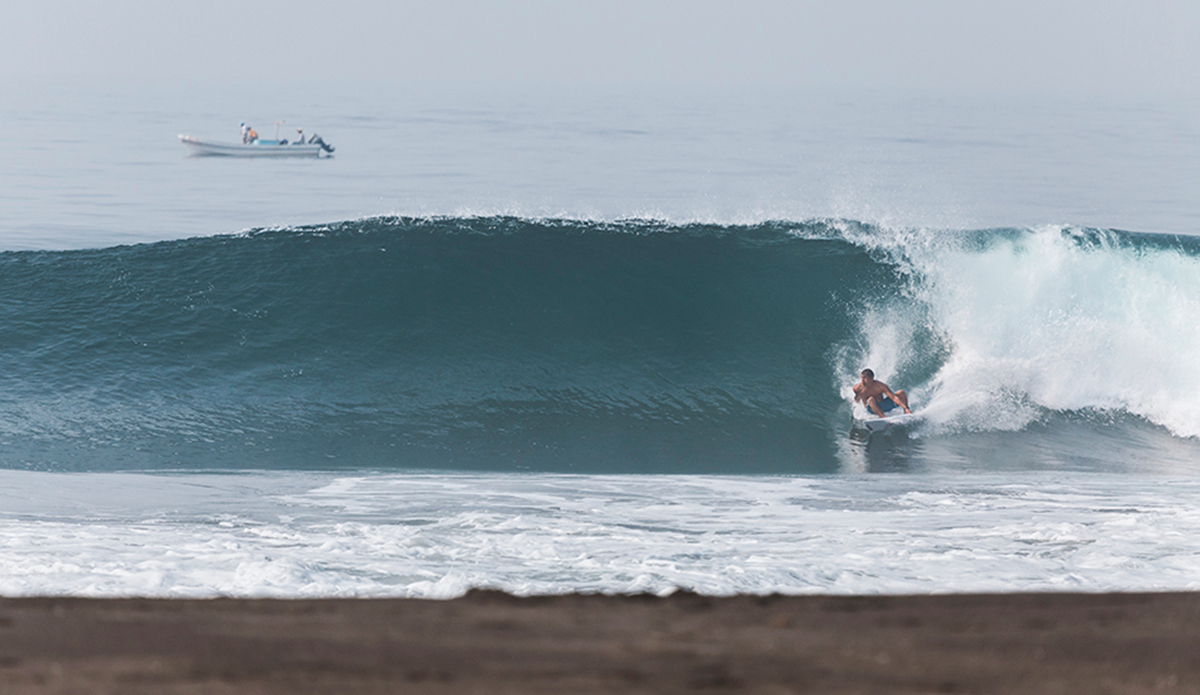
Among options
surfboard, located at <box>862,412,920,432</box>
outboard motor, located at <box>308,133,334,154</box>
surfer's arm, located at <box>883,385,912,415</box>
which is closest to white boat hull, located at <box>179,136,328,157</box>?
outboard motor, located at <box>308,133,334,154</box>

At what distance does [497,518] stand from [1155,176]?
4241cm

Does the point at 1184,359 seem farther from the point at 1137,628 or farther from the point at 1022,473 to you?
the point at 1137,628

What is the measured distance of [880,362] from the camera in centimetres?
1092

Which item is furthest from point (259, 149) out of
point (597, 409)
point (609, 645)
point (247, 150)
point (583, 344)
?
point (609, 645)

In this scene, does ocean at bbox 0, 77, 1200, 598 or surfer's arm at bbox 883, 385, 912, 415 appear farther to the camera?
surfer's arm at bbox 883, 385, 912, 415

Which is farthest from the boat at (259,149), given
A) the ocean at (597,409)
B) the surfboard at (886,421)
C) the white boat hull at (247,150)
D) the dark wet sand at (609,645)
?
the dark wet sand at (609,645)

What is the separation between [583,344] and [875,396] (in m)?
3.62

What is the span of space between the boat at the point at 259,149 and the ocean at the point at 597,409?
31.6m

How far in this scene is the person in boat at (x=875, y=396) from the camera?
9.14 m

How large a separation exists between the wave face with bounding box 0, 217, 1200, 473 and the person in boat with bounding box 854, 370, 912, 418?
43 cm

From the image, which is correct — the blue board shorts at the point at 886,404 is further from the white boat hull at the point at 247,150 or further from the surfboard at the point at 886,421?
the white boat hull at the point at 247,150

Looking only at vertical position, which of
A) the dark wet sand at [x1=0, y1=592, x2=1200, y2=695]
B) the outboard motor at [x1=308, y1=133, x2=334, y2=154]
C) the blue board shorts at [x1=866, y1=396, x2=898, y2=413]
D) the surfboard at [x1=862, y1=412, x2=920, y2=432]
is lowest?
the dark wet sand at [x1=0, y1=592, x2=1200, y2=695]

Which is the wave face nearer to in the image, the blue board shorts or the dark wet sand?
the blue board shorts

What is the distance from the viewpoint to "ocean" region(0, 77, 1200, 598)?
5.02m
